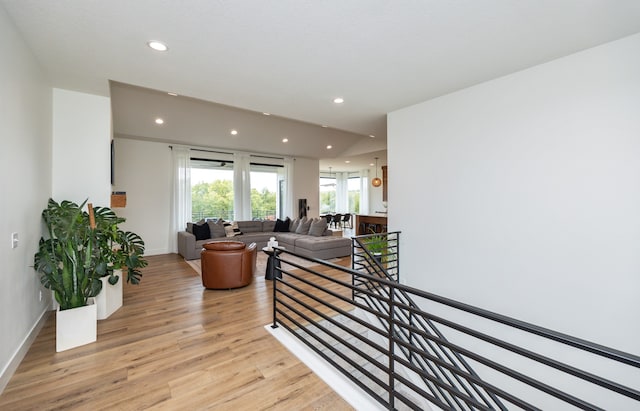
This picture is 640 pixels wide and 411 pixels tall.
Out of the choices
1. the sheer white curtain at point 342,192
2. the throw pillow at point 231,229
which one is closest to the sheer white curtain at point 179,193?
the throw pillow at point 231,229

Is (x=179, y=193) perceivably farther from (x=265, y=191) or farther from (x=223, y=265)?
(x=223, y=265)

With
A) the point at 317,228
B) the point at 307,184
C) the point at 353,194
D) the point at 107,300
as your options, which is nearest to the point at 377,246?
the point at 317,228

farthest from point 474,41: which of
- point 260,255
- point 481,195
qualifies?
point 260,255

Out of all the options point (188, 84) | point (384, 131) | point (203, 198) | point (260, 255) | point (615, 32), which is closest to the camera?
point (615, 32)

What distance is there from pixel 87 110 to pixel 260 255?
4.38 meters

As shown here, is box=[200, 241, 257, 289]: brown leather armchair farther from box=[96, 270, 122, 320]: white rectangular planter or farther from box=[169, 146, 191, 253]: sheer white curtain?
box=[169, 146, 191, 253]: sheer white curtain

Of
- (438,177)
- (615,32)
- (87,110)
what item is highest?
(615,32)

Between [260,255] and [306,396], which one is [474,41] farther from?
[260,255]

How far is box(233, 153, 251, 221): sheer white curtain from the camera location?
8.10 metres

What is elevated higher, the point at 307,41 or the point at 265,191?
the point at 307,41

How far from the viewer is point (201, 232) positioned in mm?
6531

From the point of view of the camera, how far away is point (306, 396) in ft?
6.42

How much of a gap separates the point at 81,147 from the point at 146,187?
3622 millimetres

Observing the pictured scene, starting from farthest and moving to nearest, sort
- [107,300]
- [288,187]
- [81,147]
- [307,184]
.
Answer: [307,184] → [288,187] → [81,147] → [107,300]
